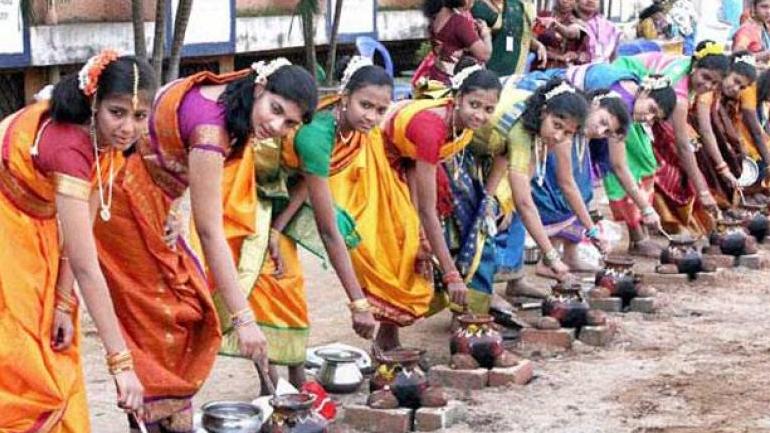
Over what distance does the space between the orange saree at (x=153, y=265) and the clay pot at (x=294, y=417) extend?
312mm

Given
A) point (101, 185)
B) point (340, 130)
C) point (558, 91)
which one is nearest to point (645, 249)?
point (558, 91)

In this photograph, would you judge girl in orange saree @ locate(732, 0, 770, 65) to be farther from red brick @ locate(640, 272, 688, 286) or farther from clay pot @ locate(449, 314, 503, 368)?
clay pot @ locate(449, 314, 503, 368)

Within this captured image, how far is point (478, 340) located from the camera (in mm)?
5902

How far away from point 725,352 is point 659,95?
2.05 metres

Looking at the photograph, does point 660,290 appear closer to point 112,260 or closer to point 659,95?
point 659,95

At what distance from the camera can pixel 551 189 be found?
7898 millimetres

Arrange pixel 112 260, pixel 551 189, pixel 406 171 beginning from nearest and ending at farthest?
pixel 112 260 < pixel 406 171 < pixel 551 189

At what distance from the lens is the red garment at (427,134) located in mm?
6047

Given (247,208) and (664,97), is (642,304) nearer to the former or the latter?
(664,97)

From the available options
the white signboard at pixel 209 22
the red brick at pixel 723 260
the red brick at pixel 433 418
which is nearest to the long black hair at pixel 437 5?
the red brick at pixel 723 260

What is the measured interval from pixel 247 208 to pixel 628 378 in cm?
177

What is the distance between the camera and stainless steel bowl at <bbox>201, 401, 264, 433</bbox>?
4.79m

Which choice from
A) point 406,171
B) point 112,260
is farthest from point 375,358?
point 112,260

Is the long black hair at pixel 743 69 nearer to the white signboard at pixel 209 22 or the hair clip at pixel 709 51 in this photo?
the hair clip at pixel 709 51
